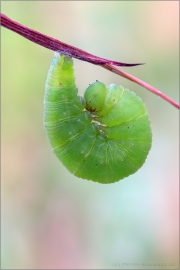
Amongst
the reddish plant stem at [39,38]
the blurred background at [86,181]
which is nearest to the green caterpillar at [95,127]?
the reddish plant stem at [39,38]

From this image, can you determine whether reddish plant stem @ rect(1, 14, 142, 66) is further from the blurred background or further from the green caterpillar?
the blurred background

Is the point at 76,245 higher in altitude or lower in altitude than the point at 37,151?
lower

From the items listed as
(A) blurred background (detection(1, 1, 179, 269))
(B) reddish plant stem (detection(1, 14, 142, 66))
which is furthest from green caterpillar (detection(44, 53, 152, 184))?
(A) blurred background (detection(1, 1, 179, 269))

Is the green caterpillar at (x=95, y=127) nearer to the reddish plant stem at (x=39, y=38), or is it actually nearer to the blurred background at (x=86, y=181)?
the reddish plant stem at (x=39, y=38)

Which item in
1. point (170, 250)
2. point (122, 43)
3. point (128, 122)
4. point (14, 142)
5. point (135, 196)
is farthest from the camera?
point (122, 43)

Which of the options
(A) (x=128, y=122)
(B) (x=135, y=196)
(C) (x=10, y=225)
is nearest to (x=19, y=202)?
(C) (x=10, y=225)

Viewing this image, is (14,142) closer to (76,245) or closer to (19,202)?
(19,202)
